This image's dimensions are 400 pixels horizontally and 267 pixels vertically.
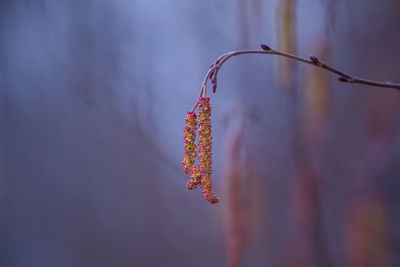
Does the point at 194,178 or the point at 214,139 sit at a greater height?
the point at 214,139

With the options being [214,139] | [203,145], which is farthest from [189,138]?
[214,139]

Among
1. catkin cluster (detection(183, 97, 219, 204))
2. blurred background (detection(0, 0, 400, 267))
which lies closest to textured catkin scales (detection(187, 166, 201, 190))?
catkin cluster (detection(183, 97, 219, 204))

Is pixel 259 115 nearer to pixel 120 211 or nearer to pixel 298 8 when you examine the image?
pixel 298 8

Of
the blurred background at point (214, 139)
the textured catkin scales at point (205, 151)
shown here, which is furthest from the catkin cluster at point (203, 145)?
the blurred background at point (214, 139)

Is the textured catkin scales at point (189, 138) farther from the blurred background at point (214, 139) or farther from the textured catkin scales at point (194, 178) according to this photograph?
the blurred background at point (214, 139)

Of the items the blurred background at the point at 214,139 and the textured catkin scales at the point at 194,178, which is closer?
the textured catkin scales at the point at 194,178

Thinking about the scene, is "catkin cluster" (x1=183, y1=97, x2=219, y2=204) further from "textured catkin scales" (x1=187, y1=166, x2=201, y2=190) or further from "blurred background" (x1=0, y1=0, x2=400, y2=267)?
"blurred background" (x1=0, y1=0, x2=400, y2=267)

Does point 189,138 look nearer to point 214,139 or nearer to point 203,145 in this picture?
point 203,145

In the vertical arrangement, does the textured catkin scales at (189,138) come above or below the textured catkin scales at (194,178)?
above
